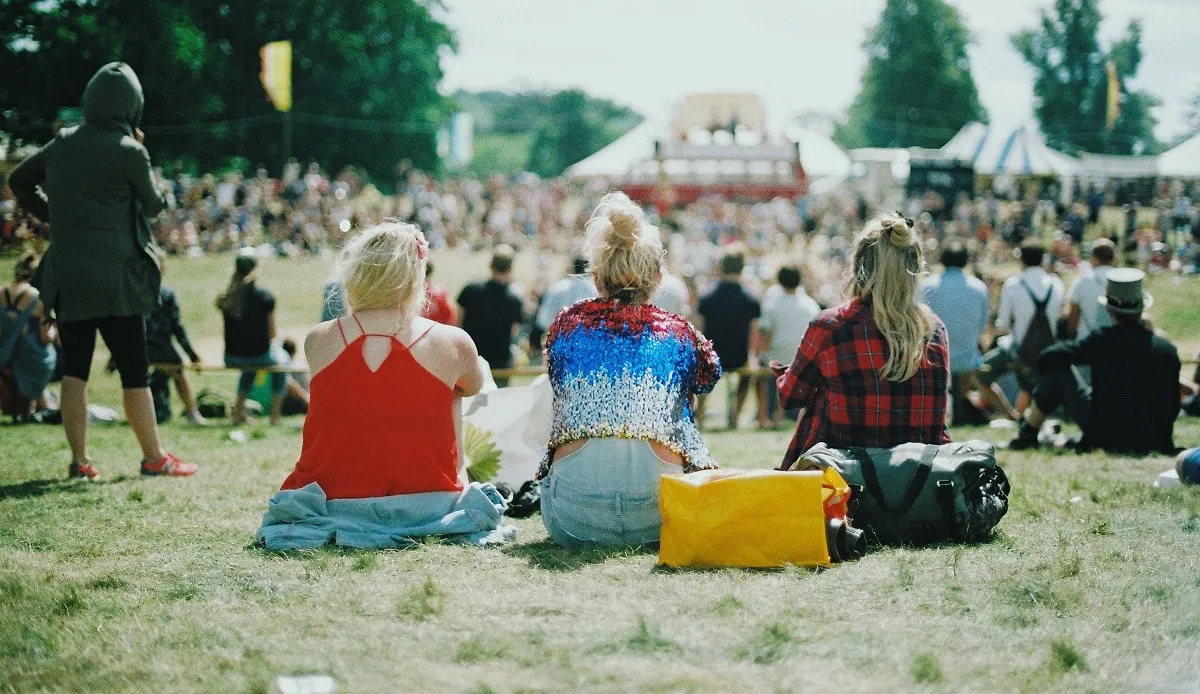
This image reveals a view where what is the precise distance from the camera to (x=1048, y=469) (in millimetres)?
7539

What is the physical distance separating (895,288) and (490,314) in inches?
247

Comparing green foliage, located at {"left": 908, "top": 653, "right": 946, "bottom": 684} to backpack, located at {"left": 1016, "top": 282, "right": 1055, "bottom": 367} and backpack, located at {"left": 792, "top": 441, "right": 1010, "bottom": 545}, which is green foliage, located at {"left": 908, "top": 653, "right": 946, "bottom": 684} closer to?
backpack, located at {"left": 792, "top": 441, "right": 1010, "bottom": 545}

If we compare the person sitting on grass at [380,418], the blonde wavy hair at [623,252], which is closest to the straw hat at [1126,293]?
the blonde wavy hair at [623,252]

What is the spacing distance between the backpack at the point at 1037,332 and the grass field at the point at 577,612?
568 cm

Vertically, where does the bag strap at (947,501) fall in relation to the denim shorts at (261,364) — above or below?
above

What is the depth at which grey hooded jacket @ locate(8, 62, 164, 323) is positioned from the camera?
20.6 ft

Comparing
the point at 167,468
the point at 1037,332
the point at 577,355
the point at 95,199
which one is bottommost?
the point at 167,468

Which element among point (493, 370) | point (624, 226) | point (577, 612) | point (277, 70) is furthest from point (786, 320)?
point (277, 70)

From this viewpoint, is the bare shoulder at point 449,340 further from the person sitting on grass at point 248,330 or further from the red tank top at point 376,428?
the person sitting on grass at point 248,330

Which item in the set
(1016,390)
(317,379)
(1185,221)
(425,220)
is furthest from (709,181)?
(317,379)

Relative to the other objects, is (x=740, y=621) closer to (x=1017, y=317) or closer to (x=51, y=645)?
(x=51, y=645)

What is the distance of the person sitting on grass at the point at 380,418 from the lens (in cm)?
485

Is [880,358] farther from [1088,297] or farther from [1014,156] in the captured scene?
[1014,156]

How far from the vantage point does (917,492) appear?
4914mm
